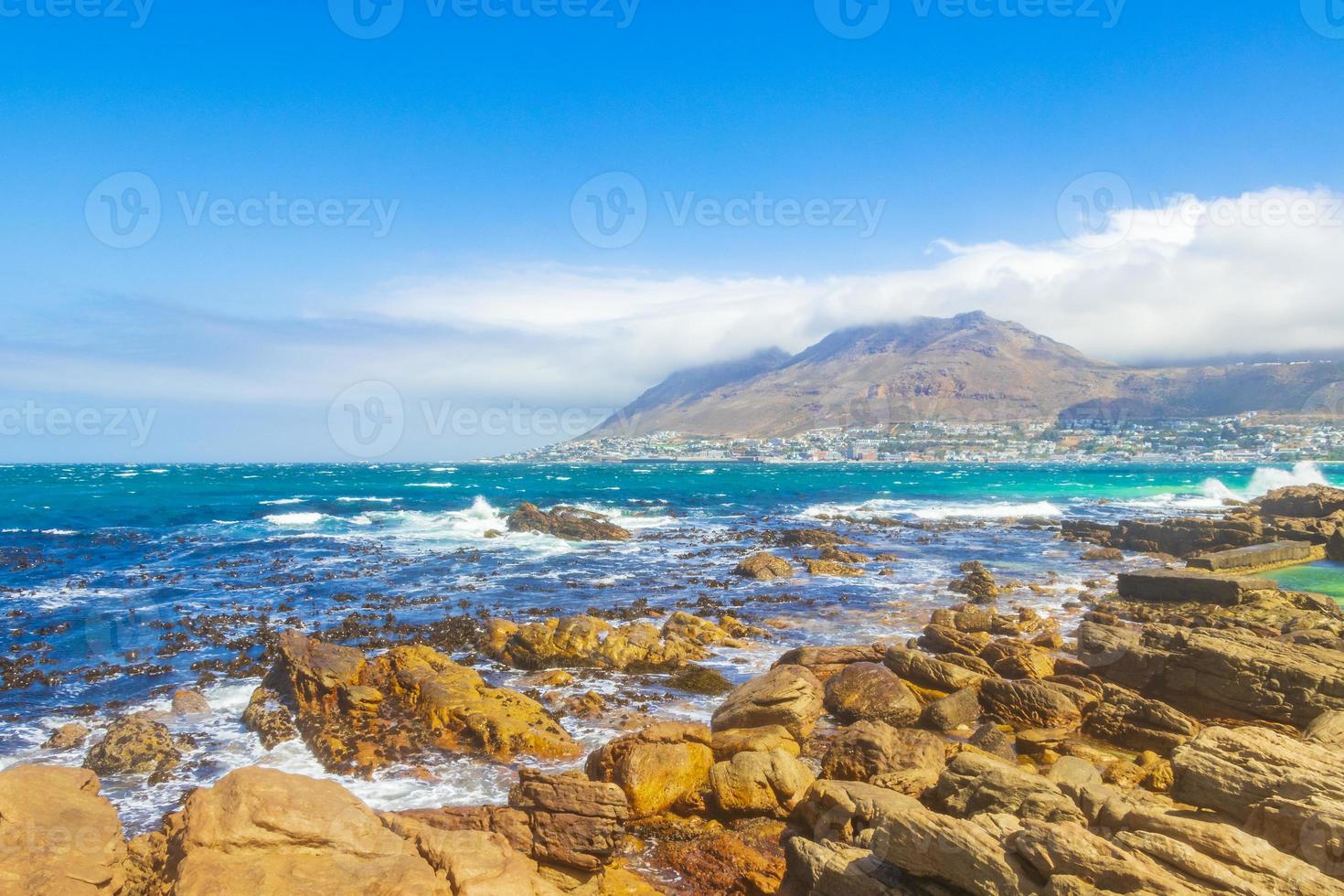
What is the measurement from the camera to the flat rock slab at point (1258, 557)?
101 ft

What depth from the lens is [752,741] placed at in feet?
39.8

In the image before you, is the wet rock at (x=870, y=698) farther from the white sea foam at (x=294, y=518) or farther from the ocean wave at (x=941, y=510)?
the white sea foam at (x=294, y=518)

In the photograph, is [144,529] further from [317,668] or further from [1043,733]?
[1043,733]

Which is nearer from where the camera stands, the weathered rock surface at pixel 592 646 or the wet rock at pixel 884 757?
the wet rock at pixel 884 757

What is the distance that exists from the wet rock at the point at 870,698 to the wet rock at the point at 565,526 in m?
30.8

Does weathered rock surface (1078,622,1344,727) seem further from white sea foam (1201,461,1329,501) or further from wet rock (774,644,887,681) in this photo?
white sea foam (1201,461,1329,501)

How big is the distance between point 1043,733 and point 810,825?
259 inches

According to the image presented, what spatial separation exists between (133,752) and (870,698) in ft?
46.6

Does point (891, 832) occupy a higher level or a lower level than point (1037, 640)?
higher

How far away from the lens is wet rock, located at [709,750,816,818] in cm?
1062

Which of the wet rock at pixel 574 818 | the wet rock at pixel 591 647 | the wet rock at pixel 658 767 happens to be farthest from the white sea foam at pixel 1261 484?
the wet rock at pixel 574 818

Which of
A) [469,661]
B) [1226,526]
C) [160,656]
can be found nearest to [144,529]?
[160,656]

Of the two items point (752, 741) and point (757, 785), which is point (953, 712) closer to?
point (752, 741)

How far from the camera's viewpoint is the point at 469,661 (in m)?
19.5
